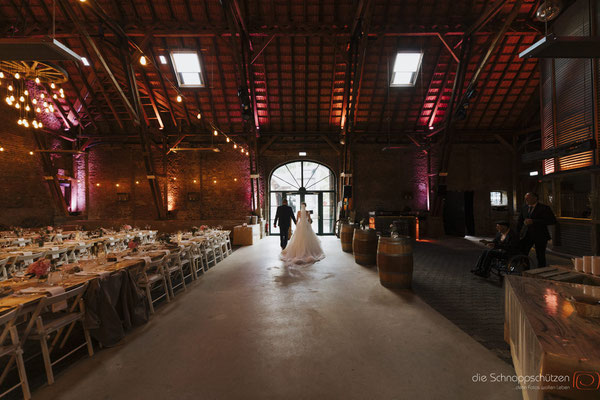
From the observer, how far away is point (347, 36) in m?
9.30

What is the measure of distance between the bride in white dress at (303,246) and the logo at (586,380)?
608 cm

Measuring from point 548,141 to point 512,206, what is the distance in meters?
6.46

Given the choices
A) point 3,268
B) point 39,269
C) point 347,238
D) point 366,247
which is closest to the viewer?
point 39,269

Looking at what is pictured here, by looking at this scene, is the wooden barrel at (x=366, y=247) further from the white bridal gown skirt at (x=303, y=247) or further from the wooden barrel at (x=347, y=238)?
the wooden barrel at (x=347, y=238)

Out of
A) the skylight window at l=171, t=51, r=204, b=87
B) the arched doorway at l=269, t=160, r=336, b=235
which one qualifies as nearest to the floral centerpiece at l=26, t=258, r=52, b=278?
the skylight window at l=171, t=51, r=204, b=87

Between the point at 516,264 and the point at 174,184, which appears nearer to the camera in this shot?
the point at 516,264

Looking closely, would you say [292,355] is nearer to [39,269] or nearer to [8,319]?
[8,319]

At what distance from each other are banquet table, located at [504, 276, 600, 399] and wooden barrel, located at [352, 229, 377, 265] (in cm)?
432

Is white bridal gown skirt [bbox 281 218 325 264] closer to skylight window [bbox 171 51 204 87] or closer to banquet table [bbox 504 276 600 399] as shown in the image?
banquet table [bbox 504 276 600 399]

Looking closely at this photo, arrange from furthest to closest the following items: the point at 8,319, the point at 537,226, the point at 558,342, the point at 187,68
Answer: the point at 187,68 < the point at 537,226 < the point at 8,319 < the point at 558,342

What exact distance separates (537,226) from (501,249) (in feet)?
2.33

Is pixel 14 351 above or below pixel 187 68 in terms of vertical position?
below

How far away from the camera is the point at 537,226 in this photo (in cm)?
494

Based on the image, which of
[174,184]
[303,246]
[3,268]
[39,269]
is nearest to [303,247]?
[303,246]
